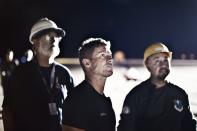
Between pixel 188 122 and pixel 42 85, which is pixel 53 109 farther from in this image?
pixel 188 122

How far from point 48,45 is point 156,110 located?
0.61m

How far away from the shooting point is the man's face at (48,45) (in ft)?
5.43

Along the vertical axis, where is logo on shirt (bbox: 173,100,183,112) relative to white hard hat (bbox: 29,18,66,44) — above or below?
below

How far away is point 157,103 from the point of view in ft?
5.16

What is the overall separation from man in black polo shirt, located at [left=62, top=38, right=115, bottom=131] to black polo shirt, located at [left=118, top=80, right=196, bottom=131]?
10 cm

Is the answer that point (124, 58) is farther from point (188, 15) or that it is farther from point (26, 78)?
point (26, 78)

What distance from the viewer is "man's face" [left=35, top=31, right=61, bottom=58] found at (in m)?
1.65

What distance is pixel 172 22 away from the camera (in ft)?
5.52

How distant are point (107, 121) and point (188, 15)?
67cm

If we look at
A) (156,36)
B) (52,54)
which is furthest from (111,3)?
(52,54)

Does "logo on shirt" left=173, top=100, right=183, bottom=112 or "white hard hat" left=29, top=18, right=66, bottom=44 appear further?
"white hard hat" left=29, top=18, right=66, bottom=44

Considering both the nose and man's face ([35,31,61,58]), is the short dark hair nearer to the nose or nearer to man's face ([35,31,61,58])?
the nose

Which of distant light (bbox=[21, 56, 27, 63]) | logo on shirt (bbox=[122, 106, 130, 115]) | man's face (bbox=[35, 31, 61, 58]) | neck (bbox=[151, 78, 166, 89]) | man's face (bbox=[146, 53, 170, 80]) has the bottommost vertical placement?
logo on shirt (bbox=[122, 106, 130, 115])

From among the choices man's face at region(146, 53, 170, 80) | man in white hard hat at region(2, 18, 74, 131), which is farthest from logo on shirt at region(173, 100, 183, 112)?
man in white hard hat at region(2, 18, 74, 131)
